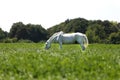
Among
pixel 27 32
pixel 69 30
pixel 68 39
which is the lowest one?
pixel 68 39

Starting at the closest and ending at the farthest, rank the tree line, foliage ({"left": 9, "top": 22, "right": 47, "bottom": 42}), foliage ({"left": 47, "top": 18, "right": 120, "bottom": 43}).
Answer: foliage ({"left": 47, "top": 18, "right": 120, "bottom": 43}) → the tree line → foliage ({"left": 9, "top": 22, "right": 47, "bottom": 42})

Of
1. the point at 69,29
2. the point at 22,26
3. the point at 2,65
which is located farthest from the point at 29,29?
the point at 2,65

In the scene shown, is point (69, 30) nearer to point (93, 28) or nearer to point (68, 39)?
point (93, 28)

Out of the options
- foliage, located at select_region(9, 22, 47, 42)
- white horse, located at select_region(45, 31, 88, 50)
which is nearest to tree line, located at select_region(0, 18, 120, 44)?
foliage, located at select_region(9, 22, 47, 42)

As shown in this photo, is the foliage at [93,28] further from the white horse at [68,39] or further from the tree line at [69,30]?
the white horse at [68,39]

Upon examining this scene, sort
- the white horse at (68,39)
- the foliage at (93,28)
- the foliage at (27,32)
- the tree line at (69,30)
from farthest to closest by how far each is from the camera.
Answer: the foliage at (27,32)
the tree line at (69,30)
the foliage at (93,28)
the white horse at (68,39)

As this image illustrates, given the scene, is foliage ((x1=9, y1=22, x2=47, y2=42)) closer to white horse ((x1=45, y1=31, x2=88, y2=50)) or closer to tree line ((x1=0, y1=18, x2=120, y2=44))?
tree line ((x1=0, y1=18, x2=120, y2=44))

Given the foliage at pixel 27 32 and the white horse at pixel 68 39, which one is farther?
the foliage at pixel 27 32

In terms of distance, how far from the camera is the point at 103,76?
12508 mm

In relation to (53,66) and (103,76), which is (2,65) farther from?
(103,76)

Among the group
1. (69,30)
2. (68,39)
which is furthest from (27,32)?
(68,39)

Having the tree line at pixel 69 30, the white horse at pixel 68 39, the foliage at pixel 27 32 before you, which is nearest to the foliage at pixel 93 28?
the tree line at pixel 69 30

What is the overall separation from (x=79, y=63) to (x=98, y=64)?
0.74 m

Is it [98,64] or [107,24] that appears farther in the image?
[107,24]
